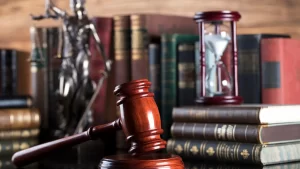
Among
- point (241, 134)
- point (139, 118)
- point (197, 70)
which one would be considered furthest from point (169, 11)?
point (139, 118)

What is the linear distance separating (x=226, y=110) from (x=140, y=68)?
1.27 ft

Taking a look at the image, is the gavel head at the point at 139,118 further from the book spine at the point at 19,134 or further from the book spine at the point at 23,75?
the book spine at the point at 23,75

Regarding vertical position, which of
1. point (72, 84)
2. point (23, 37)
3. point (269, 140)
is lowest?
point (269, 140)

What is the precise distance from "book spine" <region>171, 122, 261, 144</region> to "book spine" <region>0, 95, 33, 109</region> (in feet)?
1.42

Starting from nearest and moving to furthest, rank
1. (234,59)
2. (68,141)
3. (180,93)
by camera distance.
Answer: (68,141), (234,59), (180,93)

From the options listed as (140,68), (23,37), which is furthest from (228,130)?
(23,37)

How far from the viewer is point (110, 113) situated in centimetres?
162

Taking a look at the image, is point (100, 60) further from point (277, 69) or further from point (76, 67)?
point (277, 69)

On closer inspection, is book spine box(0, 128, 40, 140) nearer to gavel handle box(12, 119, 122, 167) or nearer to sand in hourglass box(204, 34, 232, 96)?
gavel handle box(12, 119, 122, 167)

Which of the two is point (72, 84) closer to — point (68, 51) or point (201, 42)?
point (68, 51)

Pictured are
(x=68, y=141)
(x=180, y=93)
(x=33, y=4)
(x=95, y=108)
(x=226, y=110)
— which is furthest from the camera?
(x=33, y=4)

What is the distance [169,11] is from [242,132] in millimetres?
705

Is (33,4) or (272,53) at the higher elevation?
(33,4)

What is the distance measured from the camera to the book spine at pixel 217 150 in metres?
1.13
